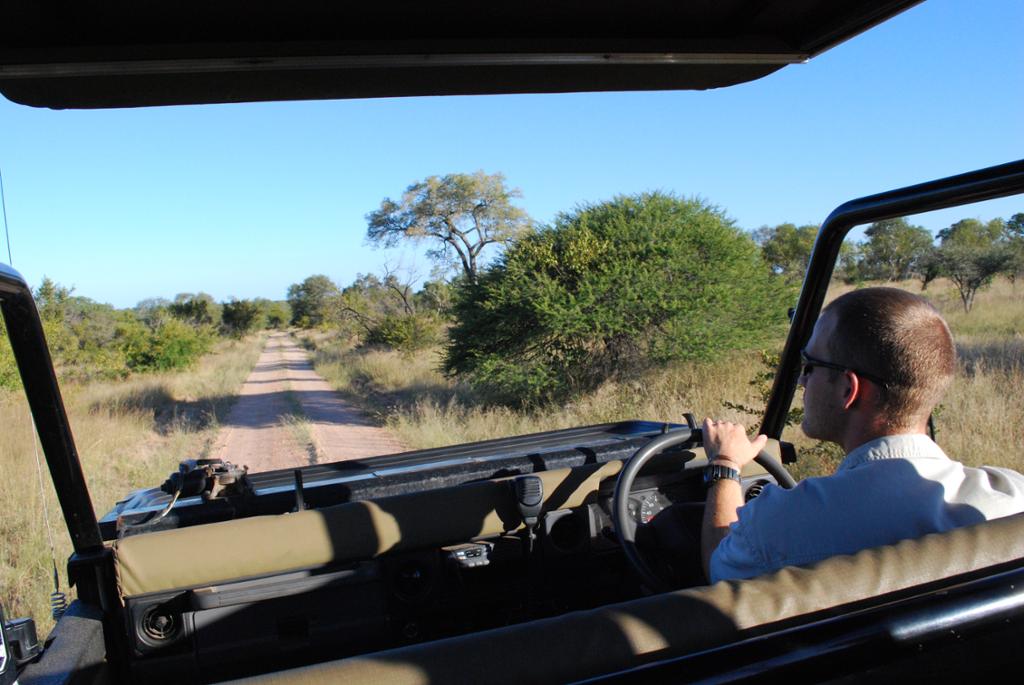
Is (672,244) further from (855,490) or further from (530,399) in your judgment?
(855,490)

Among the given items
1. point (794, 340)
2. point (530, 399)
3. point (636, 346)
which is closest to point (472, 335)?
point (530, 399)

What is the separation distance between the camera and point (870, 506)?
166 cm

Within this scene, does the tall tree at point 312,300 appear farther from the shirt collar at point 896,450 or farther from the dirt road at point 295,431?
the shirt collar at point 896,450

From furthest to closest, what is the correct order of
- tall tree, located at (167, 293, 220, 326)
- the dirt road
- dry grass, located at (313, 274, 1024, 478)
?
1. tall tree, located at (167, 293, 220, 326)
2. the dirt road
3. dry grass, located at (313, 274, 1024, 478)

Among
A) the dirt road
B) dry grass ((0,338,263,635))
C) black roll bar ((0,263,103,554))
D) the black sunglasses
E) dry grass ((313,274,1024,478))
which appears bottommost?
dry grass ((313,274,1024,478))

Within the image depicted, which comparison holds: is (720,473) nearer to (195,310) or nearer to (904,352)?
(904,352)

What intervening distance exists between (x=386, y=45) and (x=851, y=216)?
59.7 inches

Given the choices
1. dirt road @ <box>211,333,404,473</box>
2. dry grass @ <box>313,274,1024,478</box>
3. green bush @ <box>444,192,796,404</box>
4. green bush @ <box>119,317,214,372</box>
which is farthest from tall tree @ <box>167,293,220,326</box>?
green bush @ <box>444,192,796,404</box>

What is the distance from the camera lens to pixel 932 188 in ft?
6.79

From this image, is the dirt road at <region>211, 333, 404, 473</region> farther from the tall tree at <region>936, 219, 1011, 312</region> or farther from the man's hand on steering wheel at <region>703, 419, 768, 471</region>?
the tall tree at <region>936, 219, 1011, 312</region>

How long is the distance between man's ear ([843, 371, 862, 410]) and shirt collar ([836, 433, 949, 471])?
10 cm

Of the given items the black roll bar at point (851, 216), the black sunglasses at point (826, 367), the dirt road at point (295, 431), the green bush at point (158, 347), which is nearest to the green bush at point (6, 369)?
the dirt road at point (295, 431)

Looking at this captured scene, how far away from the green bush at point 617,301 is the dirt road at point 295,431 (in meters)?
2.42

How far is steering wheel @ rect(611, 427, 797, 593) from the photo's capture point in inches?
83.5
